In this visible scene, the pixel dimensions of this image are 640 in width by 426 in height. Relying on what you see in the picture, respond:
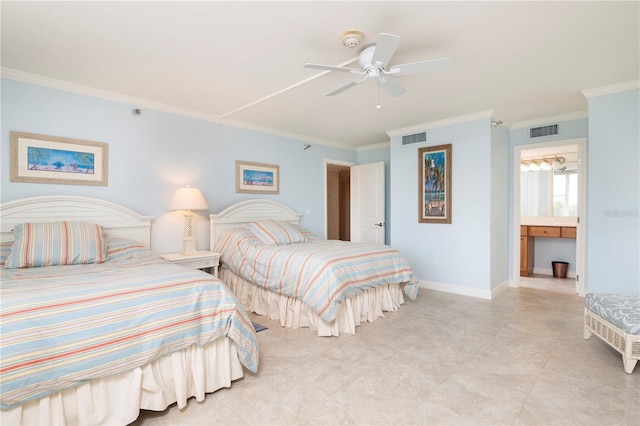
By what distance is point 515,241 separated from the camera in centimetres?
483

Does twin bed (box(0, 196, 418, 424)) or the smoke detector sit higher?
the smoke detector

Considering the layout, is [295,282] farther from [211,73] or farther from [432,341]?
[211,73]

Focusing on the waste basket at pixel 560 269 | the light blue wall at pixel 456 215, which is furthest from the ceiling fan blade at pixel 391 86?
the waste basket at pixel 560 269

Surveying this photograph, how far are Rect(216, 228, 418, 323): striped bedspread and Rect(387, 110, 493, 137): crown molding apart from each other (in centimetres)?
207

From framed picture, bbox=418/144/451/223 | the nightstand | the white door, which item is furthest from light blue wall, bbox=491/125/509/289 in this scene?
the nightstand

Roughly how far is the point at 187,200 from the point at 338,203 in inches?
198

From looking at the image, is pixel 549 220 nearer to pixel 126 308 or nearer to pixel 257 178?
pixel 257 178

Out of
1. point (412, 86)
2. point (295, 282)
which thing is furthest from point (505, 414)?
point (412, 86)

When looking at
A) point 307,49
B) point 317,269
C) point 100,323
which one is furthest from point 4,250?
point 307,49

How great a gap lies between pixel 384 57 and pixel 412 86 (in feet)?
4.07

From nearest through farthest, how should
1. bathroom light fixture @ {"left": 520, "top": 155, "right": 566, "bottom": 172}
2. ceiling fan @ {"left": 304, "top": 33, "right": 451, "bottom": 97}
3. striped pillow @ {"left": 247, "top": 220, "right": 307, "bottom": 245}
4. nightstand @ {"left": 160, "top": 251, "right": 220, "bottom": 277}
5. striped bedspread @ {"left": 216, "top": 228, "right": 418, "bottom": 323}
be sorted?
1. ceiling fan @ {"left": 304, "top": 33, "right": 451, "bottom": 97}
2. striped bedspread @ {"left": 216, "top": 228, "right": 418, "bottom": 323}
3. nightstand @ {"left": 160, "top": 251, "right": 220, "bottom": 277}
4. striped pillow @ {"left": 247, "top": 220, "right": 307, "bottom": 245}
5. bathroom light fixture @ {"left": 520, "top": 155, "right": 566, "bottom": 172}

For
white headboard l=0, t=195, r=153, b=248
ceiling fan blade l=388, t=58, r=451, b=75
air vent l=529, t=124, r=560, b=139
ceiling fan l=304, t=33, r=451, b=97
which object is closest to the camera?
ceiling fan l=304, t=33, r=451, b=97

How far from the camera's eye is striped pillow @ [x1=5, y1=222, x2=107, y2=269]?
251 cm

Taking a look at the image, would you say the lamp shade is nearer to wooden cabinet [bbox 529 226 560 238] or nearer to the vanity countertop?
wooden cabinet [bbox 529 226 560 238]
